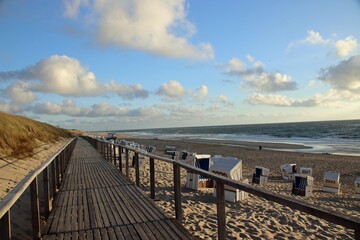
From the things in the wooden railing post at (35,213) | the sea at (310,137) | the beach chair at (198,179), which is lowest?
the sea at (310,137)

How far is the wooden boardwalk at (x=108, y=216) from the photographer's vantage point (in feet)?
12.6

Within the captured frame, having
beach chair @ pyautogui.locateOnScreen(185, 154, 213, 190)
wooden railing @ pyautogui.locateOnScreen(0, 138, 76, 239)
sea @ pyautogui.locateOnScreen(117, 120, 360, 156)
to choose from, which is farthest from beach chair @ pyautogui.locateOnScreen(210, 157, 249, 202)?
sea @ pyautogui.locateOnScreen(117, 120, 360, 156)

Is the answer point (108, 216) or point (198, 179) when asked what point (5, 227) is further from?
point (198, 179)

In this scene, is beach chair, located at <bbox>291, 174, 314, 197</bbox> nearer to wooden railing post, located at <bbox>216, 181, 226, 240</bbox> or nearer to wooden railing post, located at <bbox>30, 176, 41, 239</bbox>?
wooden railing post, located at <bbox>216, 181, 226, 240</bbox>

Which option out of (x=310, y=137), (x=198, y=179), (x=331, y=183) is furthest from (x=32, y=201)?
(x=310, y=137)

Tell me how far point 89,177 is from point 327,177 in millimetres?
8267

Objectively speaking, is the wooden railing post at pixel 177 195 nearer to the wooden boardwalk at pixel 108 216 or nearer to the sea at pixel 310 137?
the wooden boardwalk at pixel 108 216

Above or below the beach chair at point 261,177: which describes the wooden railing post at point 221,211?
above

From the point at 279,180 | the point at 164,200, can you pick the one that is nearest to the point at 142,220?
the point at 164,200

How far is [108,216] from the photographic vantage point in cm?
464

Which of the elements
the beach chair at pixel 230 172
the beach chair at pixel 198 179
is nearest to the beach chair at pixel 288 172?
the beach chair at pixel 198 179

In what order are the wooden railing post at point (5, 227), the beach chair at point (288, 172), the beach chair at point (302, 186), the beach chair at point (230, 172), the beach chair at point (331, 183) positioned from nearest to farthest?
the wooden railing post at point (5, 227) → the beach chair at point (230, 172) → the beach chair at point (302, 186) → the beach chair at point (331, 183) → the beach chair at point (288, 172)

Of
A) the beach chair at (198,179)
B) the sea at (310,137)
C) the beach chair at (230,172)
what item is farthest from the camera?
the sea at (310,137)

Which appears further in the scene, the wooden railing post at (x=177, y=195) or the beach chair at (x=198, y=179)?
the beach chair at (x=198, y=179)
